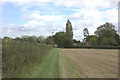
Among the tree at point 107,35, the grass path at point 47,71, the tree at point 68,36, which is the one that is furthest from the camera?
the tree at point 68,36

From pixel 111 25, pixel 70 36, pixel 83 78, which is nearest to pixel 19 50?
pixel 83 78

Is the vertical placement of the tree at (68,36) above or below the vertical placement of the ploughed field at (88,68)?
above

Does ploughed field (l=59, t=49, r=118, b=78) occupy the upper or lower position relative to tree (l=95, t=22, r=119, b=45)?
lower

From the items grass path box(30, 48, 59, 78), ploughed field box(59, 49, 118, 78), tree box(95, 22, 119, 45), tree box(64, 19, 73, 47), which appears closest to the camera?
grass path box(30, 48, 59, 78)

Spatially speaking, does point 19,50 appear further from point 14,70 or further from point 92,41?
point 92,41

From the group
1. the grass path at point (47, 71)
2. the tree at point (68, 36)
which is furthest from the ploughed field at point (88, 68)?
the tree at point (68, 36)

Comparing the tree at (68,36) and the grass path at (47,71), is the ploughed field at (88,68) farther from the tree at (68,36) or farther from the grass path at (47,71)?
the tree at (68,36)

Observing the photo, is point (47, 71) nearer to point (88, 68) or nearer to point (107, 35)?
point (88, 68)

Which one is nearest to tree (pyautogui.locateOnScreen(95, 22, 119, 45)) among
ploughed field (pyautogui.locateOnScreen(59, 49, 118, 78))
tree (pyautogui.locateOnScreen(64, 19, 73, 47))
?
tree (pyautogui.locateOnScreen(64, 19, 73, 47))

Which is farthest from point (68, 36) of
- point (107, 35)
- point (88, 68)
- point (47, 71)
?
point (47, 71)

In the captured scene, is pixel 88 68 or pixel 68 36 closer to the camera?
pixel 88 68

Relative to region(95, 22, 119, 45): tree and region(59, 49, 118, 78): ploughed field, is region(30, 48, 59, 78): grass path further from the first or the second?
region(95, 22, 119, 45): tree

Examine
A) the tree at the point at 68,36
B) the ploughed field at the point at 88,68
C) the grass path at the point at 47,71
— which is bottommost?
the ploughed field at the point at 88,68

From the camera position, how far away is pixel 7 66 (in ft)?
24.4
